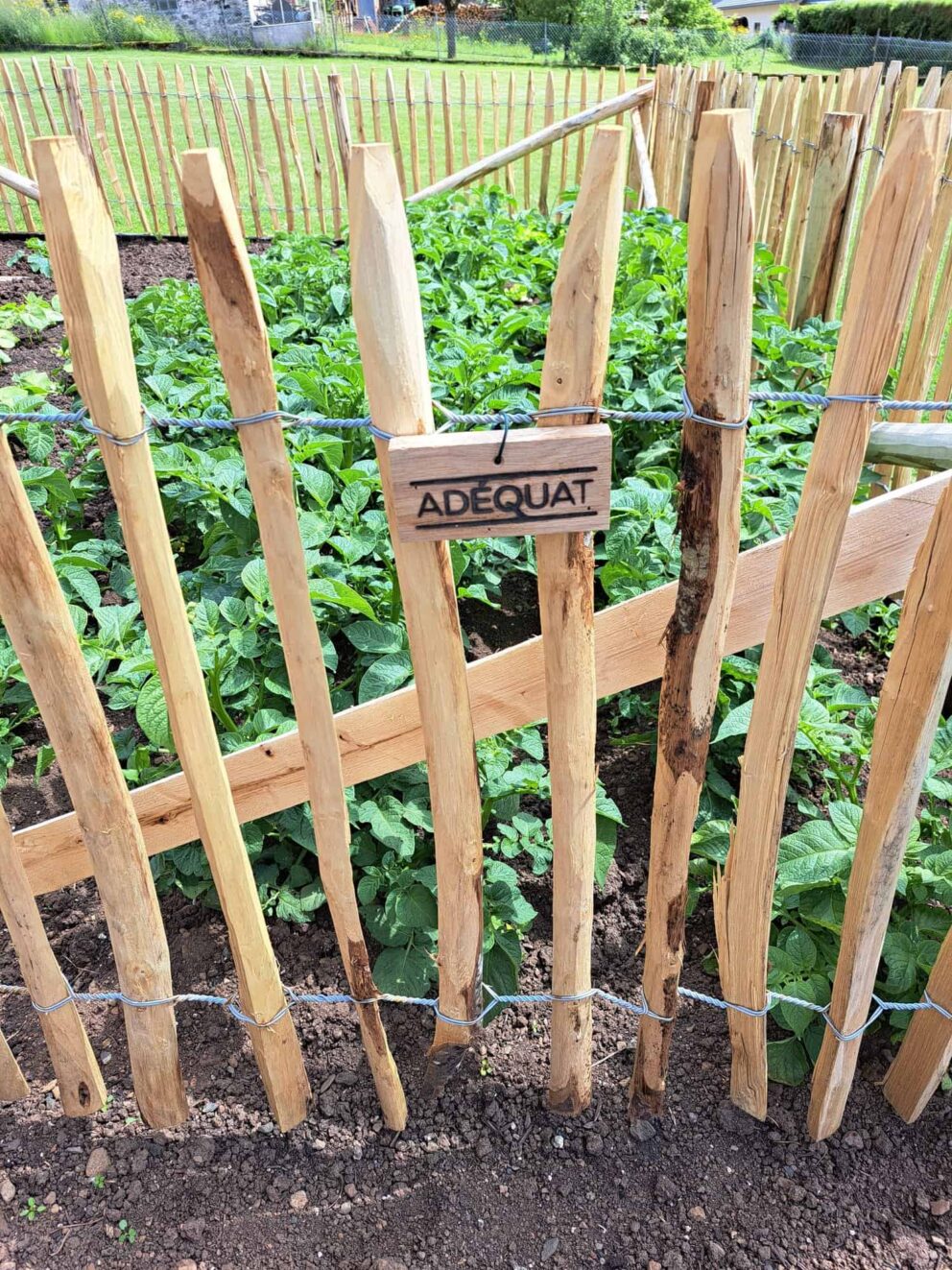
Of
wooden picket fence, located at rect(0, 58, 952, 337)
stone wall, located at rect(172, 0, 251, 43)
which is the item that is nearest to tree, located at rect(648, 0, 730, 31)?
stone wall, located at rect(172, 0, 251, 43)

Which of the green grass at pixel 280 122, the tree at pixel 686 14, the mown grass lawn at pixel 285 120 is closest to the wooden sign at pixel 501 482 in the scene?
the mown grass lawn at pixel 285 120

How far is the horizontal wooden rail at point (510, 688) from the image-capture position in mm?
1714

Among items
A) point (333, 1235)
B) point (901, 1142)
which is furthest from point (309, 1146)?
point (901, 1142)

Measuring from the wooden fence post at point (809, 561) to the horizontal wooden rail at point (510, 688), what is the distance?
0.81 ft

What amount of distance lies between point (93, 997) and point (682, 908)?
128 centimetres

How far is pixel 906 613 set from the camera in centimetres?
152

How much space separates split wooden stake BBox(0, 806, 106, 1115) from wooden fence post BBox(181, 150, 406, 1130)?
23.8 inches

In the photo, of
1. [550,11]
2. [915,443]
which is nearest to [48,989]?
[915,443]

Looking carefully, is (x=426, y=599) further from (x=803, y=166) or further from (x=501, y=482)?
(x=803, y=166)

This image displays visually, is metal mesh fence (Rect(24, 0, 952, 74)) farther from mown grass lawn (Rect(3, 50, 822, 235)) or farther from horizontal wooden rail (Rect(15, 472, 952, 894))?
horizontal wooden rail (Rect(15, 472, 952, 894))

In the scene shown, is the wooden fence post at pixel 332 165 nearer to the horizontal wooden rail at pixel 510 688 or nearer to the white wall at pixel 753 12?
the horizontal wooden rail at pixel 510 688

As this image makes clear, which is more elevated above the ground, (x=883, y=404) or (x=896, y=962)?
(x=883, y=404)

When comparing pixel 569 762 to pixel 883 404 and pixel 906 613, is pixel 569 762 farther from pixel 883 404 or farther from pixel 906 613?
pixel 883 404

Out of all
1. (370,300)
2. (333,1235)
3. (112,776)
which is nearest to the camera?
(370,300)
